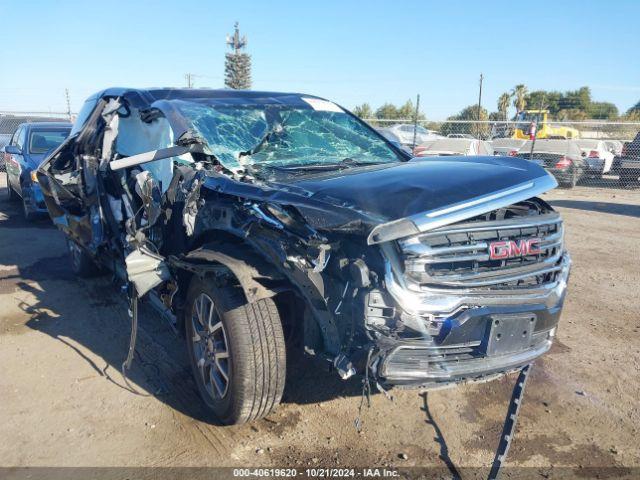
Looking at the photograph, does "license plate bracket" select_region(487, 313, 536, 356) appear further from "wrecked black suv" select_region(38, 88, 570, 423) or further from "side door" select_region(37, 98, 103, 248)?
"side door" select_region(37, 98, 103, 248)

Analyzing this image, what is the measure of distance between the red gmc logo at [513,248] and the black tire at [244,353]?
1.17 meters

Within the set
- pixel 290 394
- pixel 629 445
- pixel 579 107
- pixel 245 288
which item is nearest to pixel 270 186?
pixel 245 288

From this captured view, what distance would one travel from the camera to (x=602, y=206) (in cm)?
1196

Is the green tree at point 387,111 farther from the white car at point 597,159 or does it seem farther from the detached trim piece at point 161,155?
the detached trim piece at point 161,155

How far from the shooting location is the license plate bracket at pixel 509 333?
2.62m

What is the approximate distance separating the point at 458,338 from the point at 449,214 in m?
0.60

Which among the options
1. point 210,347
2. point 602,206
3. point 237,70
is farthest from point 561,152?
point 237,70

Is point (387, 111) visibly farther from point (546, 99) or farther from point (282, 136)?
point (282, 136)

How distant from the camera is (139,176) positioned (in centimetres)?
356

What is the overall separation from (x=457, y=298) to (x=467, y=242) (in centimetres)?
29

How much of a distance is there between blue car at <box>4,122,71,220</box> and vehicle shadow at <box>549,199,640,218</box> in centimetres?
1008

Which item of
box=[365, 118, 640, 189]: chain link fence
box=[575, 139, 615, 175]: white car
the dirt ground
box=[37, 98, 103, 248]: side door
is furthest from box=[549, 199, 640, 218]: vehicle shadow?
box=[37, 98, 103, 248]: side door

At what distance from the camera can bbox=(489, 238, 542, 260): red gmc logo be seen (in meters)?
2.70

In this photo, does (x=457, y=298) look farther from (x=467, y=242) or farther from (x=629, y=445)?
(x=629, y=445)
